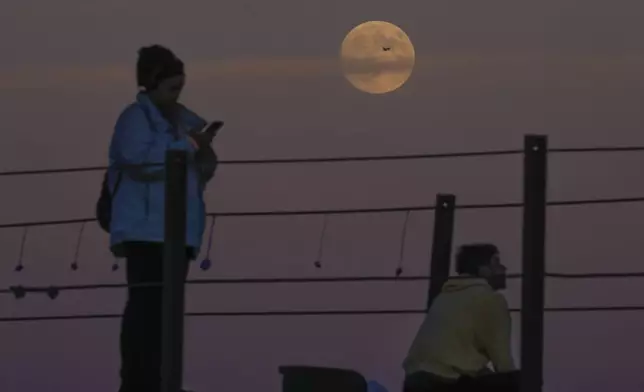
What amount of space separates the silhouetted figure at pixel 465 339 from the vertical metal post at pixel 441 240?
0.34 metres

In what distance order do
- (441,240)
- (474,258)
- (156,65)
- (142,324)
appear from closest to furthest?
(142,324)
(156,65)
(474,258)
(441,240)

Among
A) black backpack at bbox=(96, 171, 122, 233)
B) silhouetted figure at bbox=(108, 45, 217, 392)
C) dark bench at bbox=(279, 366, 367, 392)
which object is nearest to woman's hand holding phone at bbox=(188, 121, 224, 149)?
silhouetted figure at bbox=(108, 45, 217, 392)

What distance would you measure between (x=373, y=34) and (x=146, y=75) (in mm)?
1651

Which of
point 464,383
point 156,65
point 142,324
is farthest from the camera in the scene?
point 464,383

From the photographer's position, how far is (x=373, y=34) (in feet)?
15.6

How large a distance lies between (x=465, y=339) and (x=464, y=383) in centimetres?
11

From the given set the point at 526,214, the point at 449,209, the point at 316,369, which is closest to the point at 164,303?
the point at 316,369

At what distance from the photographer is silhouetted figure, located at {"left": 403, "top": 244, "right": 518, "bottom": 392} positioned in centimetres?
341

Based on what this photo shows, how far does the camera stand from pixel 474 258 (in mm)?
3520

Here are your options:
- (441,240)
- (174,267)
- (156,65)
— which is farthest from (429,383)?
(156,65)

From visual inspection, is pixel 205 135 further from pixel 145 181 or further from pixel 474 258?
pixel 474 258

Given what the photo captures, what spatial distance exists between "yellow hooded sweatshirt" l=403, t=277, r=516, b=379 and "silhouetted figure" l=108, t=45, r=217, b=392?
67 cm

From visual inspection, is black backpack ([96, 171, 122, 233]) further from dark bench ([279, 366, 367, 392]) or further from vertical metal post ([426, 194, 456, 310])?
vertical metal post ([426, 194, 456, 310])

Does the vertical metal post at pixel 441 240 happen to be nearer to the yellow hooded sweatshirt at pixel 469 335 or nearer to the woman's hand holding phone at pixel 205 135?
the yellow hooded sweatshirt at pixel 469 335
